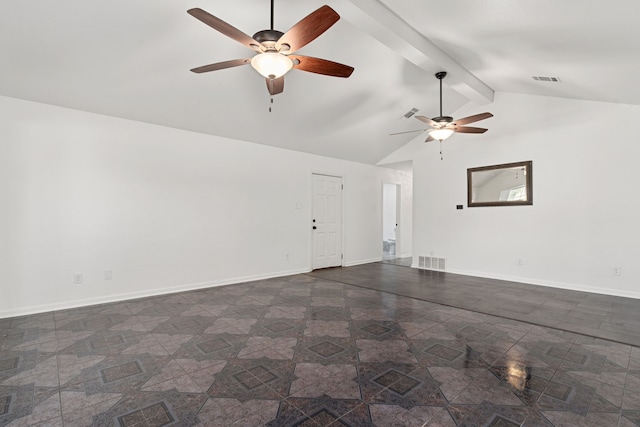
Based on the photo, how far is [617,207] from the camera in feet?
14.8

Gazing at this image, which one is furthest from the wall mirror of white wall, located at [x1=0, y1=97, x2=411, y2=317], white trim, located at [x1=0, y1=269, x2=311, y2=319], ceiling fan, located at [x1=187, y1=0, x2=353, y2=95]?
ceiling fan, located at [x1=187, y1=0, x2=353, y2=95]

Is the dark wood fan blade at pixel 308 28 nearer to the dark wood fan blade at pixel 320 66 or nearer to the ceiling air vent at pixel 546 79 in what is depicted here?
the dark wood fan blade at pixel 320 66

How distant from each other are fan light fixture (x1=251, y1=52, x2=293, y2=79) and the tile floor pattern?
7.69ft

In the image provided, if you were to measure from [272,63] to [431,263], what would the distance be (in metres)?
5.68

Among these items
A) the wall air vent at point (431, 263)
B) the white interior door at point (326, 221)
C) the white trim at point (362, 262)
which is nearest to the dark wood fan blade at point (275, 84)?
the white interior door at point (326, 221)

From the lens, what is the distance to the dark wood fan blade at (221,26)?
190 cm

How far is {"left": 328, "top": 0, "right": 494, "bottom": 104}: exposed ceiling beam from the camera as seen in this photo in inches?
108

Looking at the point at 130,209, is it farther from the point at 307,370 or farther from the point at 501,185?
the point at 501,185

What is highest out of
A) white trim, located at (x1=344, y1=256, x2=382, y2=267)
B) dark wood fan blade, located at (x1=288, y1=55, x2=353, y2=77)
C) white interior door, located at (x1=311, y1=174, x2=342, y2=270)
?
dark wood fan blade, located at (x1=288, y1=55, x2=353, y2=77)

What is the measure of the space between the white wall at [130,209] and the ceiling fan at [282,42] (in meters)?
2.47

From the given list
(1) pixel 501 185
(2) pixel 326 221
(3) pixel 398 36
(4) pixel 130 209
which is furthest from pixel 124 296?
(1) pixel 501 185

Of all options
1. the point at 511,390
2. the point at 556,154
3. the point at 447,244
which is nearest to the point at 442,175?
the point at 447,244

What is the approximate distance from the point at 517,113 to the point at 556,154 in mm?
997

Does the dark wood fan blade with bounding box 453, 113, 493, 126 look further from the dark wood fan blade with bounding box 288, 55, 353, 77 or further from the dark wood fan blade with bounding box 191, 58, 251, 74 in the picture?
the dark wood fan blade with bounding box 191, 58, 251, 74
